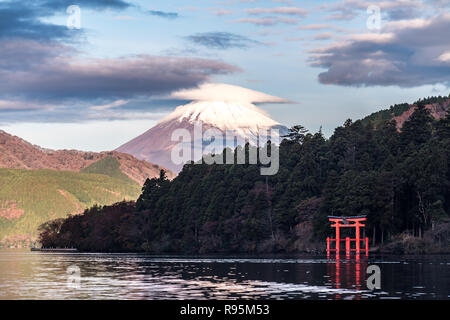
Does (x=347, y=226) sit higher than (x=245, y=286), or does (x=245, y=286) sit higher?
(x=347, y=226)

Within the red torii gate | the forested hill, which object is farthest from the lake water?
the forested hill

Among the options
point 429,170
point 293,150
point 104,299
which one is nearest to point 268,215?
point 293,150

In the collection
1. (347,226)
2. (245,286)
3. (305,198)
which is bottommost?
(245,286)

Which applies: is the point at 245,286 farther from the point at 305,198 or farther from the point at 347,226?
the point at 305,198

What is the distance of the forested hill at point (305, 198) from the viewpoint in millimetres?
122812

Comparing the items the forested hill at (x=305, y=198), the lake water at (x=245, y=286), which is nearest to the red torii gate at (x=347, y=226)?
the forested hill at (x=305, y=198)

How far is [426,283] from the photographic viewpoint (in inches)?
2100

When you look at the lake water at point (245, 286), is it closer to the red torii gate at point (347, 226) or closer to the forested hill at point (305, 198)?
the red torii gate at point (347, 226)

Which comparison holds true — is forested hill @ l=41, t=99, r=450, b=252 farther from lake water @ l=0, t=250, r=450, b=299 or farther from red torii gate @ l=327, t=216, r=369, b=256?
lake water @ l=0, t=250, r=450, b=299

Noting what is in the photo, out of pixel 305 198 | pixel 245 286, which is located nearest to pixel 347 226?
pixel 305 198

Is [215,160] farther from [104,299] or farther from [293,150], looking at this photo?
→ [104,299]

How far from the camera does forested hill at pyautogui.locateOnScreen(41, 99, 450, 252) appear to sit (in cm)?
12281

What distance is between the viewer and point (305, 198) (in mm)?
146000
